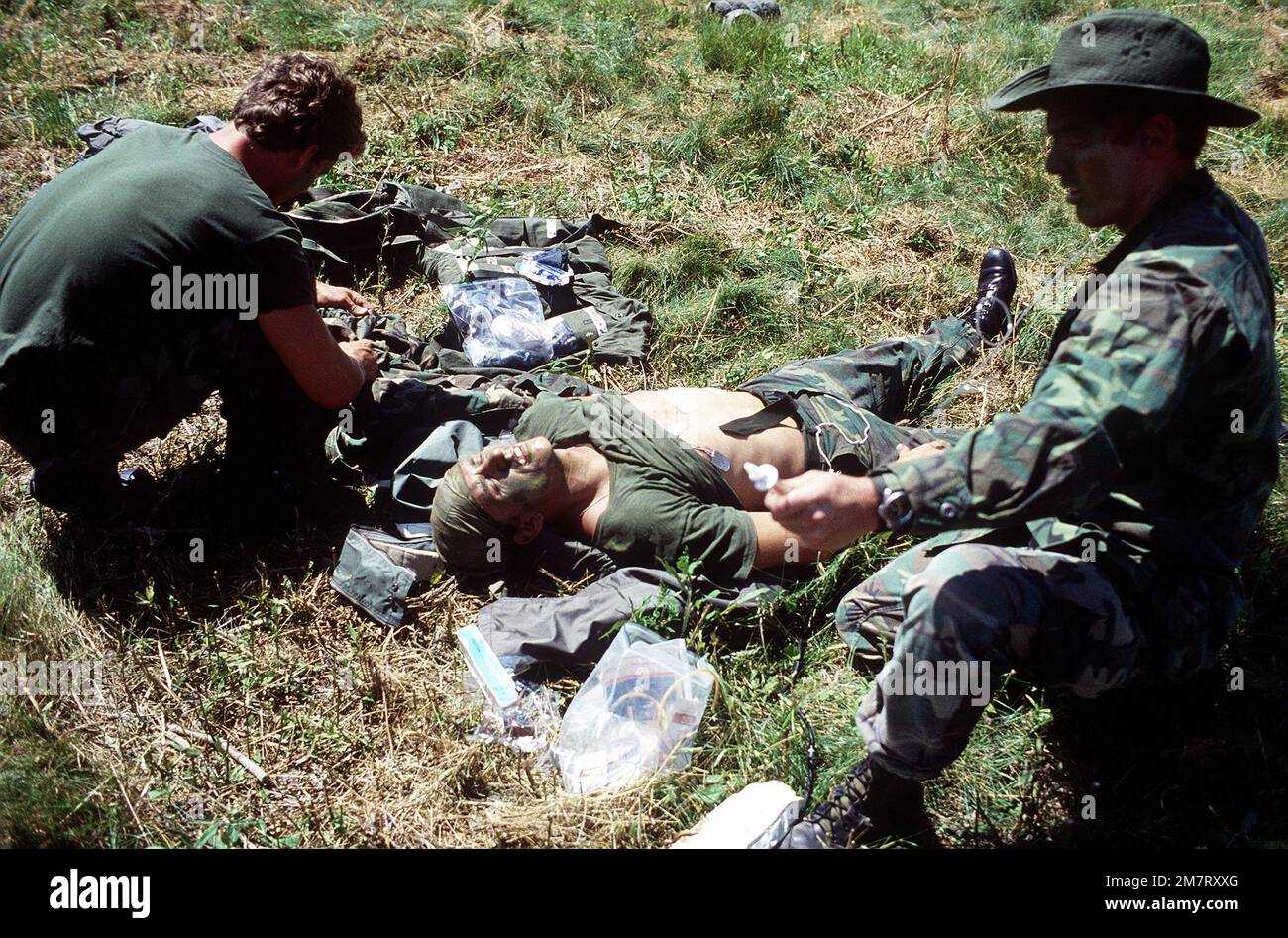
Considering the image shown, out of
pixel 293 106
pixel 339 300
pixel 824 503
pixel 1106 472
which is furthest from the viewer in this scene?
pixel 339 300

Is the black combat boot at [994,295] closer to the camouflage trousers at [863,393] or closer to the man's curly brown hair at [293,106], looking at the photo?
the camouflage trousers at [863,393]

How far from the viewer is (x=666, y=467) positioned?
3.66 meters

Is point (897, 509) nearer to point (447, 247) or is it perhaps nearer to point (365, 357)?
point (365, 357)

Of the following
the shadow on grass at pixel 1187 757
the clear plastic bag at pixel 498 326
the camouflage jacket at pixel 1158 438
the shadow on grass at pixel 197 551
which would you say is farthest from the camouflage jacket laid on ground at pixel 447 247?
the shadow on grass at pixel 1187 757

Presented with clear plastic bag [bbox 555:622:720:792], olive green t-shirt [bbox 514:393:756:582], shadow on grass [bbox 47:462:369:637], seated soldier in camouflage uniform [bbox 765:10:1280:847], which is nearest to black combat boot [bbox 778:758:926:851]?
seated soldier in camouflage uniform [bbox 765:10:1280:847]

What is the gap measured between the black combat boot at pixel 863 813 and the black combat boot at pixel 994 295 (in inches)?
107

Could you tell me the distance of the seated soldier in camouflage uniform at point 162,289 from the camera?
3295mm

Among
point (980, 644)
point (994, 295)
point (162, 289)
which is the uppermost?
point (162, 289)

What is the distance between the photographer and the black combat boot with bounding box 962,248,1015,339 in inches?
186

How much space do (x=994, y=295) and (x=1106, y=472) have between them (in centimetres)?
281

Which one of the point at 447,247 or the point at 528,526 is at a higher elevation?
the point at 447,247

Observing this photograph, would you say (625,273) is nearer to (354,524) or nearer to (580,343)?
(580,343)

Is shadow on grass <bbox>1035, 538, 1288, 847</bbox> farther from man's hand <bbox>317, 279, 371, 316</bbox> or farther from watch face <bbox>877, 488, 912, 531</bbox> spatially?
man's hand <bbox>317, 279, 371, 316</bbox>

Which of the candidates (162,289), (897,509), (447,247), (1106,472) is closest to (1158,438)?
(1106,472)
